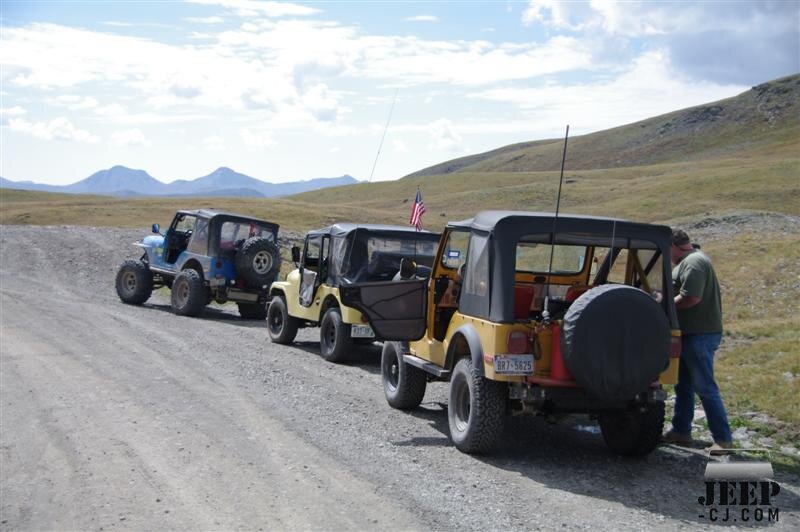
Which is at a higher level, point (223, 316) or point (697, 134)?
point (697, 134)

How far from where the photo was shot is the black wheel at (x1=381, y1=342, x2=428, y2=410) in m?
9.79

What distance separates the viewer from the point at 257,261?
60.8ft

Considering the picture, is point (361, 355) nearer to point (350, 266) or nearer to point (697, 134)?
point (350, 266)

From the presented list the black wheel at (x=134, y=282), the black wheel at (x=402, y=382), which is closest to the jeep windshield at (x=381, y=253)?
the black wheel at (x=402, y=382)

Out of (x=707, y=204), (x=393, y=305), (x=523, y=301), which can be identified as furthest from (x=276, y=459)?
(x=707, y=204)

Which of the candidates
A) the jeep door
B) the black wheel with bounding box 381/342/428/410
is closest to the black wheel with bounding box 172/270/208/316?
the jeep door

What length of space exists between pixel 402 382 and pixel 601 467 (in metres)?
2.75

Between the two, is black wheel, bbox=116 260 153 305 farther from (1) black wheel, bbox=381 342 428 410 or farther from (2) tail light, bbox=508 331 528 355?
(2) tail light, bbox=508 331 528 355

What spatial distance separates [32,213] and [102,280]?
35.8 metres

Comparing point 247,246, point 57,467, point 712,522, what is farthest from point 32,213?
point 712,522

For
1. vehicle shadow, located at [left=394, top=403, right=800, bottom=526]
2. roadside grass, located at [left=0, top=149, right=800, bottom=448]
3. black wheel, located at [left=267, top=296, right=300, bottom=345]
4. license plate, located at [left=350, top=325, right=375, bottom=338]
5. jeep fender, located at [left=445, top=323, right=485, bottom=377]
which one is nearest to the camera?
vehicle shadow, located at [left=394, top=403, right=800, bottom=526]

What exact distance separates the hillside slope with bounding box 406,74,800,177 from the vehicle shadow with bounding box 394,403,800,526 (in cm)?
13890

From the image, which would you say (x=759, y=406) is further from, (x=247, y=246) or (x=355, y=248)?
(x=247, y=246)

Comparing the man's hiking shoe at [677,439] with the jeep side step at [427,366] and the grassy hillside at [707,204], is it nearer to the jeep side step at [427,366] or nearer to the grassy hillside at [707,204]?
the grassy hillside at [707,204]
